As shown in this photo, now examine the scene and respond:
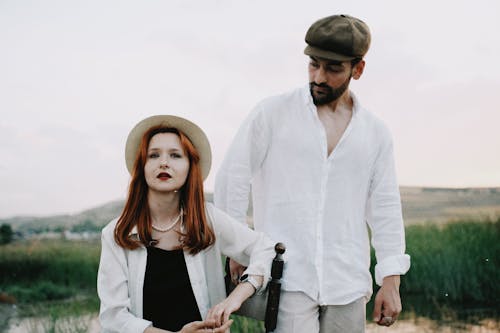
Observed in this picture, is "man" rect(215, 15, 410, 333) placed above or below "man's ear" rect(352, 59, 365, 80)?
below

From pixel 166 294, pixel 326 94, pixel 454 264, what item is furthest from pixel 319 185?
pixel 454 264

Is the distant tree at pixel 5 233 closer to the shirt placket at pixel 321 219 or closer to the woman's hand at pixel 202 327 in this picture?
the shirt placket at pixel 321 219

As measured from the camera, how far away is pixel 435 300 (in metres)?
6.01

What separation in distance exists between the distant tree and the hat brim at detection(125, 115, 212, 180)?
4.52 meters

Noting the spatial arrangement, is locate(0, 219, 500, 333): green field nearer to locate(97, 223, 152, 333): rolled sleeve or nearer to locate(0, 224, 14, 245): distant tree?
locate(0, 224, 14, 245): distant tree

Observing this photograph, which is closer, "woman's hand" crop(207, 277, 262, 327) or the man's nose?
"woman's hand" crop(207, 277, 262, 327)

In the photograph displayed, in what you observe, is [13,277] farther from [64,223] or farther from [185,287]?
[185,287]

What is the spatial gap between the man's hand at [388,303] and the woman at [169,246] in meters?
0.67

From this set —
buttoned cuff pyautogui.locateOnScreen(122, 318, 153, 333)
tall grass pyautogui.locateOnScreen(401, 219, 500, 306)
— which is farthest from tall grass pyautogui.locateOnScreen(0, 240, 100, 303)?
buttoned cuff pyautogui.locateOnScreen(122, 318, 153, 333)

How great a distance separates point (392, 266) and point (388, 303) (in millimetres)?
160

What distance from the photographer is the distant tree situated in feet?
21.5

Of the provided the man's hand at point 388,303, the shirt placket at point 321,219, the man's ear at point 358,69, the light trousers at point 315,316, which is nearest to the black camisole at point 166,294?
the light trousers at point 315,316

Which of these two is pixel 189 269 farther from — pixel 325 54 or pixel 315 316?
pixel 325 54

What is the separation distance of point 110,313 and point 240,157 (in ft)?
2.75
